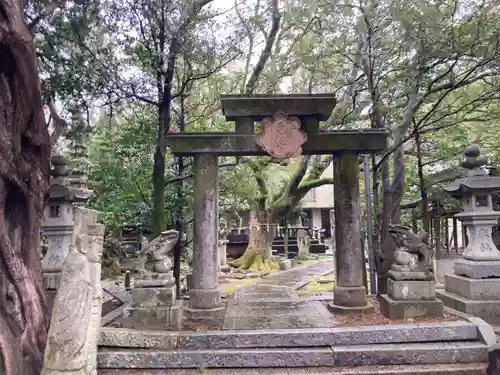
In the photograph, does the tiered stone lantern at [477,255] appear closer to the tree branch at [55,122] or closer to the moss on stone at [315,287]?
the moss on stone at [315,287]

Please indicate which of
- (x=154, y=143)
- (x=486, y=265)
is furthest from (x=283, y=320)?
(x=154, y=143)

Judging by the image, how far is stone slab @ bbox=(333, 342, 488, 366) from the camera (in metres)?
5.29

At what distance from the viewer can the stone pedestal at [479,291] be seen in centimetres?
646

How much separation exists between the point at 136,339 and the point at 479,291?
5.88 m

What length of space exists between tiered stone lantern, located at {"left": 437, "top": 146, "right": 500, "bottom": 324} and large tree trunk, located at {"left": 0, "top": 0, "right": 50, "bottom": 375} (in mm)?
6839

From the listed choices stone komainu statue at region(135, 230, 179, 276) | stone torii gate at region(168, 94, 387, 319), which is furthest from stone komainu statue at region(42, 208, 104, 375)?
stone torii gate at region(168, 94, 387, 319)

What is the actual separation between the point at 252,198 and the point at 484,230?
30.3ft

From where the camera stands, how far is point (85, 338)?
14.8 ft

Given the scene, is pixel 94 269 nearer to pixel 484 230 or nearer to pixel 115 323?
pixel 115 323

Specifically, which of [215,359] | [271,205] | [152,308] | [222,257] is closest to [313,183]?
[271,205]

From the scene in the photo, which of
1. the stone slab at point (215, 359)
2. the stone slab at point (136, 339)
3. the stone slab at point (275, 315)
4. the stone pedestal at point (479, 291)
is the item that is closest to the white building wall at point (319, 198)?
the stone slab at point (275, 315)

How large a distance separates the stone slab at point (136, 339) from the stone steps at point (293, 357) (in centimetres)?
14

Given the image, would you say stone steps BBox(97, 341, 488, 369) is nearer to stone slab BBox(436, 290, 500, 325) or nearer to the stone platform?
the stone platform

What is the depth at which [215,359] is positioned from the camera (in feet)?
17.4
